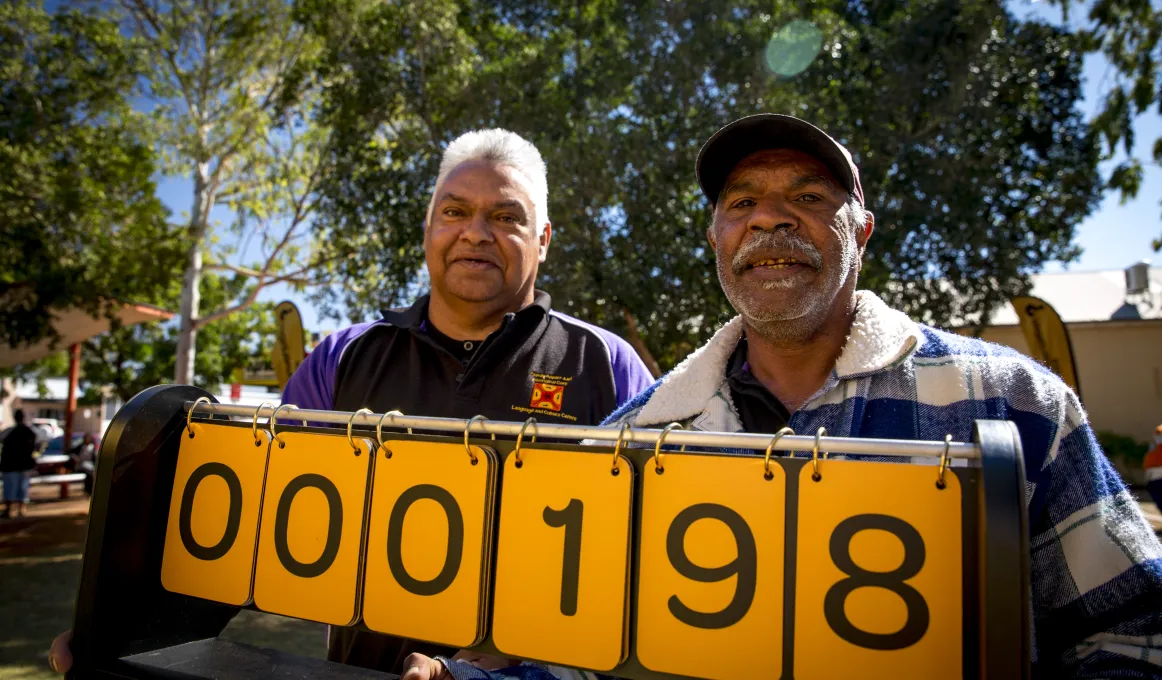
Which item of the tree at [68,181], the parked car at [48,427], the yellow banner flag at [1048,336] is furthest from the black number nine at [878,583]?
the parked car at [48,427]

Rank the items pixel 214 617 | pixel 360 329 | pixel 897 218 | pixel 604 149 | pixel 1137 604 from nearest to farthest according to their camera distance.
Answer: pixel 1137 604 < pixel 214 617 < pixel 360 329 < pixel 604 149 < pixel 897 218

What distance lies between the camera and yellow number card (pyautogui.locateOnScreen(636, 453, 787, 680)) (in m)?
0.96

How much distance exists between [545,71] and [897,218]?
187 inches

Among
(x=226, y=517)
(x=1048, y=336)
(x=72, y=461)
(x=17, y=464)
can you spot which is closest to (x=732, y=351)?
(x=226, y=517)

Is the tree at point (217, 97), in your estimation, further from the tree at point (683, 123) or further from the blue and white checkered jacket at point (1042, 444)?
the blue and white checkered jacket at point (1042, 444)

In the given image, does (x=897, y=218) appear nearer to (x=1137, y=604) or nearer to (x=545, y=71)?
(x=545, y=71)

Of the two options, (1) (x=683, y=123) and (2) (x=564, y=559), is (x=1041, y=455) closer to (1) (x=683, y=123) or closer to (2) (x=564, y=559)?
(2) (x=564, y=559)

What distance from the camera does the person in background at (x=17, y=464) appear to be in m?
11.0

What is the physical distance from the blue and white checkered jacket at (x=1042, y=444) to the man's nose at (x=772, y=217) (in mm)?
245

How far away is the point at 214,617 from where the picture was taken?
142 cm

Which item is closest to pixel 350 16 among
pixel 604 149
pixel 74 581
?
pixel 604 149

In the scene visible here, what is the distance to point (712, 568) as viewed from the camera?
995mm

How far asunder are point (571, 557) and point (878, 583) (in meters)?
0.41

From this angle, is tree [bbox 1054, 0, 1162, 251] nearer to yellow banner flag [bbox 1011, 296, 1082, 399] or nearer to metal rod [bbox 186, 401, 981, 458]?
yellow banner flag [bbox 1011, 296, 1082, 399]
